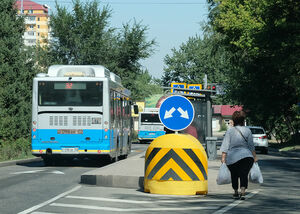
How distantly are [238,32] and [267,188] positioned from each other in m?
26.5

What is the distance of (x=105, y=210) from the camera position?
10.2 m

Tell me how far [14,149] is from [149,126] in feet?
101

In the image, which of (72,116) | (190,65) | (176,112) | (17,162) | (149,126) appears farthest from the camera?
(190,65)

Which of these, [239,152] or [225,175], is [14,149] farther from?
[239,152]

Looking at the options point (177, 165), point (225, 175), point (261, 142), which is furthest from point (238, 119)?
point (261, 142)

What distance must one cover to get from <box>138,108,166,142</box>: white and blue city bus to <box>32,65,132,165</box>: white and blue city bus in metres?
35.4

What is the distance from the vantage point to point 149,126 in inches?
2276

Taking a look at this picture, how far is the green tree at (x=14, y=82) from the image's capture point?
31.5 meters

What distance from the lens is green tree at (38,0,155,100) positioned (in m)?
52.8

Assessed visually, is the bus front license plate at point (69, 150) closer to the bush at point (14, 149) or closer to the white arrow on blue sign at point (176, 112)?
the bush at point (14, 149)

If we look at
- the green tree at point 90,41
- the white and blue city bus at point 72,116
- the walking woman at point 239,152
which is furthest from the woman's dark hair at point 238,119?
the green tree at point 90,41

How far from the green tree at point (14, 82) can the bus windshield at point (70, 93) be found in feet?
28.5

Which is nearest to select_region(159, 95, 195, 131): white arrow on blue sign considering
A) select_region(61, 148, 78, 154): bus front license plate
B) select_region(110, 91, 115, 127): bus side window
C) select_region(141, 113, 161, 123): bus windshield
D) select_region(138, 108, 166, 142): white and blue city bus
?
select_region(61, 148, 78, 154): bus front license plate

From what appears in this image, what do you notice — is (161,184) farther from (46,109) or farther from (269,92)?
(269,92)
